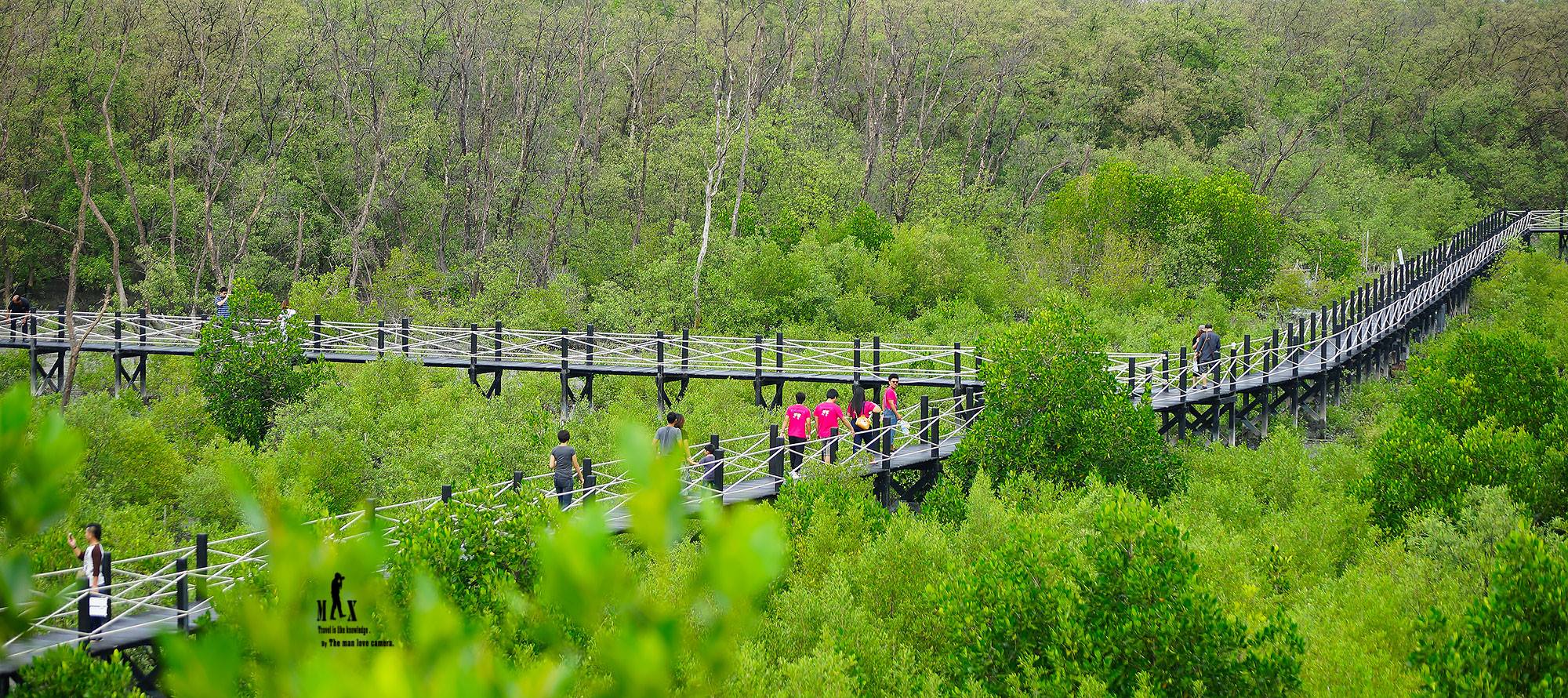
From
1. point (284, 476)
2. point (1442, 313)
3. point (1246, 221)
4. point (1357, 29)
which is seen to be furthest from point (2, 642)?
point (1357, 29)

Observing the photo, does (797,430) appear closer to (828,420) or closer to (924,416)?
(828,420)

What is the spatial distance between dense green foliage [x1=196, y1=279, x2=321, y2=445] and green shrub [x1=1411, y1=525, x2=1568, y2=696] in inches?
867

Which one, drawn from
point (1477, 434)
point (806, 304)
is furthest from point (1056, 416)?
point (806, 304)

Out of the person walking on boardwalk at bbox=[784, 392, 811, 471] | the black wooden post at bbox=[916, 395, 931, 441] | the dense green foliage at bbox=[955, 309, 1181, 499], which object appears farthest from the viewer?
the black wooden post at bbox=[916, 395, 931, 441]

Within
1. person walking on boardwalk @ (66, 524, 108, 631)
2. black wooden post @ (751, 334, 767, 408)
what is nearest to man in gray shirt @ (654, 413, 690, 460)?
person walking on boardwalk @ (66, 524, 108, 631)

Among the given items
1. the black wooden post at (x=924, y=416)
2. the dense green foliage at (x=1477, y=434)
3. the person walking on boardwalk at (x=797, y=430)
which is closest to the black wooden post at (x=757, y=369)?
the black wooden post at (x=924, y=416)

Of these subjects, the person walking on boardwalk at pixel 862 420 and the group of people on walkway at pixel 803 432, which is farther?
the person walking on boardwalk at pixel 862 420

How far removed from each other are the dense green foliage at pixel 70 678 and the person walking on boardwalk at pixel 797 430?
32.5ft

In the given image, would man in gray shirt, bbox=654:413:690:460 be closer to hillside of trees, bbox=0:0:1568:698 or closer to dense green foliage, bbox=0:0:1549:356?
hillside of trees, bbox=0:0:1568:698

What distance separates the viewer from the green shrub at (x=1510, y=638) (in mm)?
11391

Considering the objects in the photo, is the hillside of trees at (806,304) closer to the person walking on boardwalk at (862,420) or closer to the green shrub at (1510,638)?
the green shrub at (1510,638)

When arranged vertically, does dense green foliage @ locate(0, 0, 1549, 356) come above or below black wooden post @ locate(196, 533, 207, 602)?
above

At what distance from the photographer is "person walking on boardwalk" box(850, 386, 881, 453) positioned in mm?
20219

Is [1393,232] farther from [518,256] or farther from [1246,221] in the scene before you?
[518,256]
